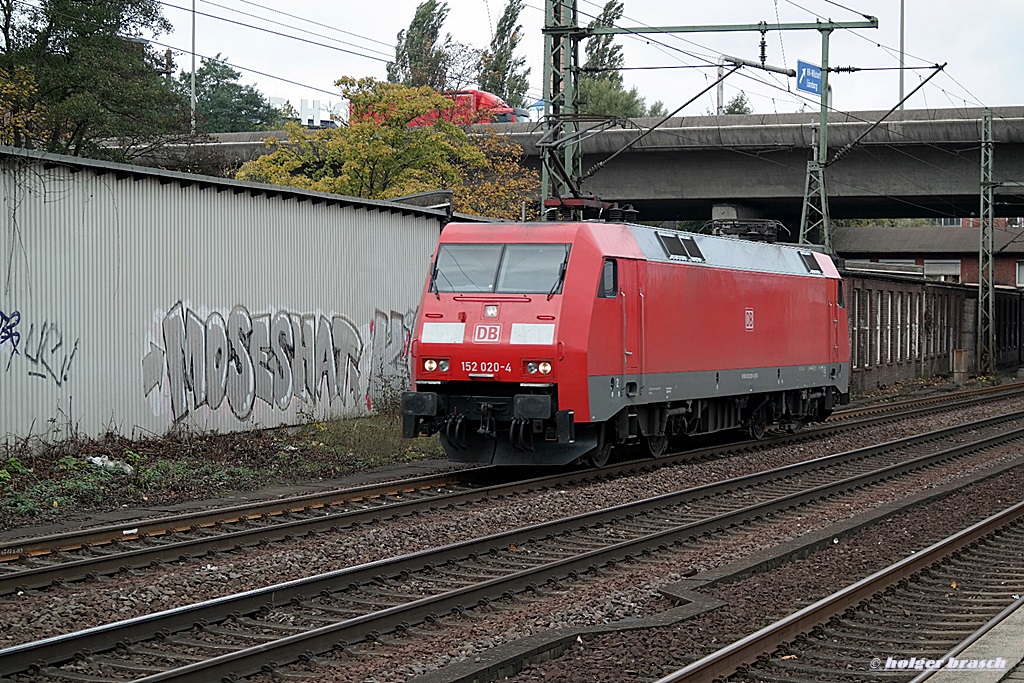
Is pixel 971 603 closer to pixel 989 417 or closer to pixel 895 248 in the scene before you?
pixel 989 417

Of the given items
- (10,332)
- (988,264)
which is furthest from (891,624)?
(988,264)

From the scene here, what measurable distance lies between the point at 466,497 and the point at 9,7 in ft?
82.9

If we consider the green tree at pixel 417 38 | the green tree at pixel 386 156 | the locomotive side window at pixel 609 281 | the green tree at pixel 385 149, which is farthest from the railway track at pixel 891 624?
the green tree at pixel 417 38

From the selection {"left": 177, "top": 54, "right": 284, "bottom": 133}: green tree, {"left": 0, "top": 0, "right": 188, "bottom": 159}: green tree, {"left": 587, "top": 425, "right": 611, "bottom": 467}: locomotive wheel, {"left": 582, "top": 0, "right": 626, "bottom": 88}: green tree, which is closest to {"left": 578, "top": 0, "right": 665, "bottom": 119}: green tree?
{"left": 582, "top": 0, "right": 626, "bottom": 88}: green tree

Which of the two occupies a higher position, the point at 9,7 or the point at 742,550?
the point at 9,7

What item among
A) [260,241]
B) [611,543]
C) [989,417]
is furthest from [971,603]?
[989,417]

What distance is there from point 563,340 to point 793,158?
29131mm

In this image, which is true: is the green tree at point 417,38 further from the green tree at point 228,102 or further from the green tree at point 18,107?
the green tree at point 18,107

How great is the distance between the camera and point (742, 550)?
11.4 meters

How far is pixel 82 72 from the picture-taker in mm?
31906

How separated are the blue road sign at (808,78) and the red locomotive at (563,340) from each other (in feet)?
65.5

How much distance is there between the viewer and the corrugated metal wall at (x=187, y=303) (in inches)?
584

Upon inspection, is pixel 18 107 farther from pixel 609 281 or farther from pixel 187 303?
pixel 609 281

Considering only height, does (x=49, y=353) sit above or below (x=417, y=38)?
below
